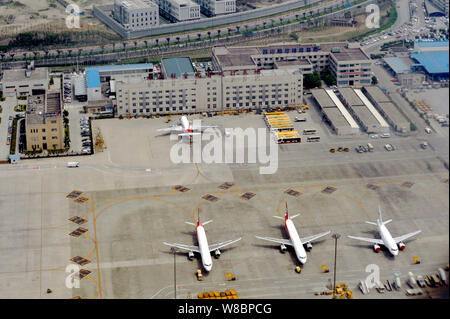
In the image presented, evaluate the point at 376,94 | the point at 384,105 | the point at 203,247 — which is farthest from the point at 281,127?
the point at 203,247

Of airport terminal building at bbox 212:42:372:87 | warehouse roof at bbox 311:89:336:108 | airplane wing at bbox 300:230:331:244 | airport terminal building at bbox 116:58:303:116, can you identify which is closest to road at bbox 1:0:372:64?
airport terminal building at bbox 212:42:372:87

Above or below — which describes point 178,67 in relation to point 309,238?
below

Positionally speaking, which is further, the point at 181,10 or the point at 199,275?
the point at 181,10

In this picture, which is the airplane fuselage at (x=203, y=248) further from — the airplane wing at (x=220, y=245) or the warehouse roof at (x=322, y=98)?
the warehouse roof at (x=322, y=98)

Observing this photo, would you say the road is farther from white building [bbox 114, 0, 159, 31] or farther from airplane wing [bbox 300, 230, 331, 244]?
airplane wing [bbox 300, 230, 331, 244]

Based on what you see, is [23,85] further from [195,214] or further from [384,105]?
[384,105]

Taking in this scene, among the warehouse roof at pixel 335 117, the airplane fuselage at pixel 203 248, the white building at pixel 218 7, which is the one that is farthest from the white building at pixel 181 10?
the airplane fuselage at pixel 203 248

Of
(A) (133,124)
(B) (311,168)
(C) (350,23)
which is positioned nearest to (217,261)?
(B) (311,168)

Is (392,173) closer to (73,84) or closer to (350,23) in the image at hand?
(73,84)
